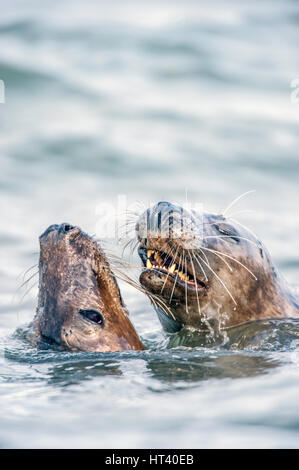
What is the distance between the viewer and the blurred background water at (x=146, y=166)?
520 cm

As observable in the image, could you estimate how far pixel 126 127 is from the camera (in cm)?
1405

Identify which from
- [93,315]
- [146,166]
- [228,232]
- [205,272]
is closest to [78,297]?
[93,315]

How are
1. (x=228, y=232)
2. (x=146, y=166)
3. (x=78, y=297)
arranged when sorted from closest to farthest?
1. (x=78, y=297)
2. (x=228, y=232)
3. (x=146, y=166)

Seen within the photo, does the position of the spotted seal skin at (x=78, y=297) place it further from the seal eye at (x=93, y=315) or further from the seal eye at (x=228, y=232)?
the seal eye at (x=228, y=232)

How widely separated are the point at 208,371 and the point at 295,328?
1384 millimetres

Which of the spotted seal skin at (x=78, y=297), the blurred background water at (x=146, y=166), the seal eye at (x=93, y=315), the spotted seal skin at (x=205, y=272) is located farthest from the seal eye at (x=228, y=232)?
the seal eye at (x=93, y=315)

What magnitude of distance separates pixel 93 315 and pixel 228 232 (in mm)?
1649

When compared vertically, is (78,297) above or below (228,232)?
below

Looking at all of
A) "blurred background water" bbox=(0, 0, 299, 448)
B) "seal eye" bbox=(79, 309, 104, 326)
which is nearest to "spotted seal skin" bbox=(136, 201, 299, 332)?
"blurred background water" bbox=(0, 0, 299, 448)

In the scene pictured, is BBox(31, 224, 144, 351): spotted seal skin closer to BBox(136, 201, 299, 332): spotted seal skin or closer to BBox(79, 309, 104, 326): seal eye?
BBox(79, 309, 104, 326): seal eye

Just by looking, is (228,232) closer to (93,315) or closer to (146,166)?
(93,315)

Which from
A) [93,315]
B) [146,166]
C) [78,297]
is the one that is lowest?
[93,315]

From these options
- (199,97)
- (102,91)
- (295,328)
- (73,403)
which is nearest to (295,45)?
(199,97)

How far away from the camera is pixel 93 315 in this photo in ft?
20.1
